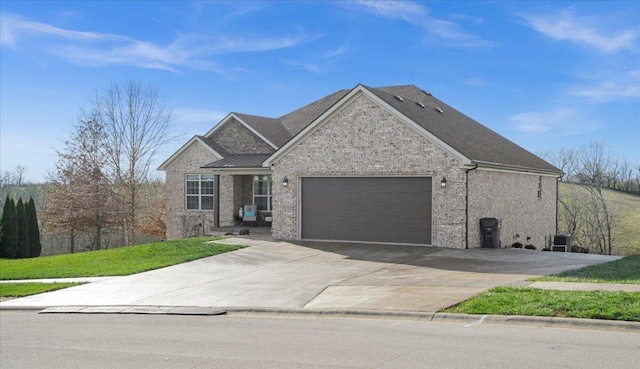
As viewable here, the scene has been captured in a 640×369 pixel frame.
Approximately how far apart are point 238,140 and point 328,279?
57.3 feet

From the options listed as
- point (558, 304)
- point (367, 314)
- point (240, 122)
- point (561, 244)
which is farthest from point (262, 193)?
point (558, 304)

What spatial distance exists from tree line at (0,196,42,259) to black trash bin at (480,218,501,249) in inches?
1083

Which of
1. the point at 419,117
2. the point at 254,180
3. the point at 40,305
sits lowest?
the point at 40,305

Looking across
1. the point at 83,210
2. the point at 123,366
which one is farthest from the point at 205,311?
the point at 83,210

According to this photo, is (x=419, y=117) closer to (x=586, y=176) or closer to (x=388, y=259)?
(x=388, y=259)

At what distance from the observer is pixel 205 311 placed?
1312 cm

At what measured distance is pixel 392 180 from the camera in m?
23.0

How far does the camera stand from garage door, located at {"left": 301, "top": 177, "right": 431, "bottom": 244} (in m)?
22.5

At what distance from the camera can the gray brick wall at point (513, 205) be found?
22422 mm

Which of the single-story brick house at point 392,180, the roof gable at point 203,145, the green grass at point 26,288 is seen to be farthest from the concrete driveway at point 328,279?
the roof gable at point 203,145

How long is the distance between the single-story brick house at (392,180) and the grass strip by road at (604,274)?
523 centimetres

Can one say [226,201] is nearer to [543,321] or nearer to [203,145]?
[203,145]

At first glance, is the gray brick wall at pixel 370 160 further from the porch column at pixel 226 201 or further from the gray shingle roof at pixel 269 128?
the gray shingle roof at pixel 269 128

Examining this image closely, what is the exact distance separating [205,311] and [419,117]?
44.1ft
